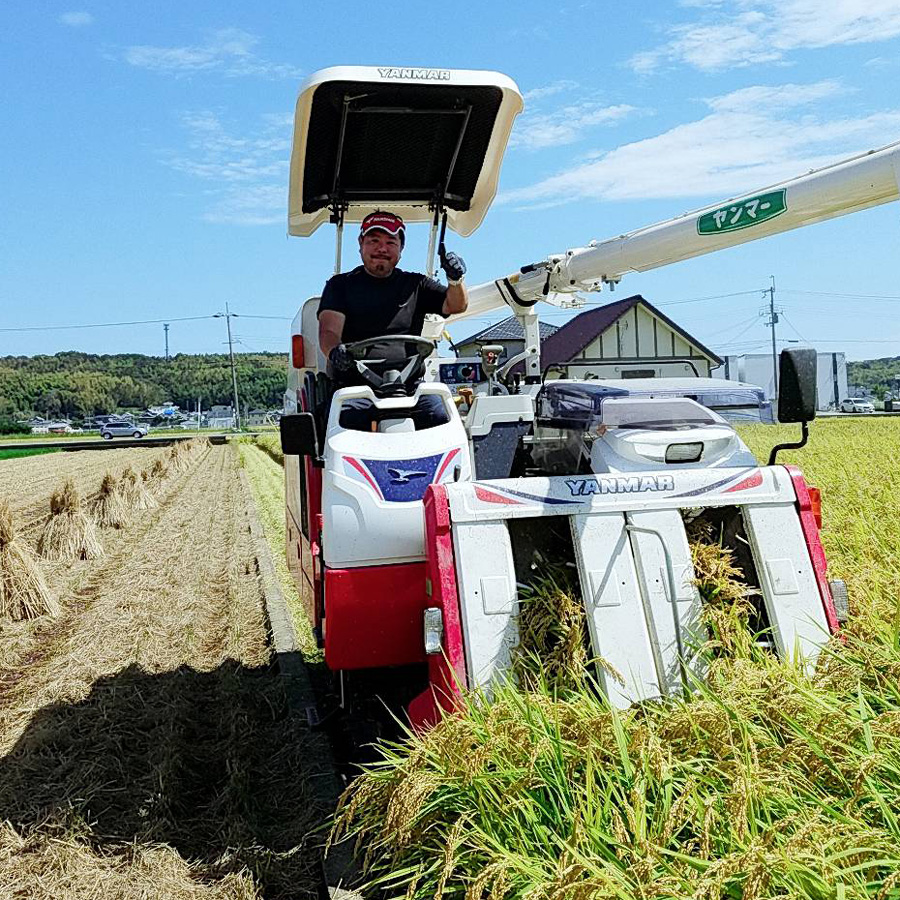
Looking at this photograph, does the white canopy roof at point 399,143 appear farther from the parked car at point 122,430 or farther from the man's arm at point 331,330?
the parked car at point 122,430

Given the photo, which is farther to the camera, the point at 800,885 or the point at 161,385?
the point at 161,385

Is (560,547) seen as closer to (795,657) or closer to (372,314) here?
(795,657)

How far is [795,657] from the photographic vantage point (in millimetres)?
3395

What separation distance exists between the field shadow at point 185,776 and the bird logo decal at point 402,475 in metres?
1.48

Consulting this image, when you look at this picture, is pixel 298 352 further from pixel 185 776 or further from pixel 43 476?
pixel 43 476

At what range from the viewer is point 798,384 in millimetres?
3617

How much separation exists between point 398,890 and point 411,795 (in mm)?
413

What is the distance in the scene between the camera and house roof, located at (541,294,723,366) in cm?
3161

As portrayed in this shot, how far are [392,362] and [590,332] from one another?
91.9 ft

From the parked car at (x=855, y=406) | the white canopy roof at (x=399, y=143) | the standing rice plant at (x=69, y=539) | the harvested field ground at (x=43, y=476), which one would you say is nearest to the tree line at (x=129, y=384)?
the parked car at (x=855, y=406)

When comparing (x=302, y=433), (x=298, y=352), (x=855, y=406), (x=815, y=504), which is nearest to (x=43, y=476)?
(x=298, y=352)

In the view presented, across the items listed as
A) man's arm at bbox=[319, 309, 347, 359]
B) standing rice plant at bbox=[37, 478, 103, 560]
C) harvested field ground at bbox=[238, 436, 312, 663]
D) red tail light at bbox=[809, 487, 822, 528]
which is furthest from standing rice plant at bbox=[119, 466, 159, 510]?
red tail light at bbox=[809, 487, 822, 528]

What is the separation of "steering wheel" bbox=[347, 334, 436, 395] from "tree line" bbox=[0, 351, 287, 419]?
10488cm

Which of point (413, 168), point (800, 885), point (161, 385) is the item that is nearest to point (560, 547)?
point (800, 885)
